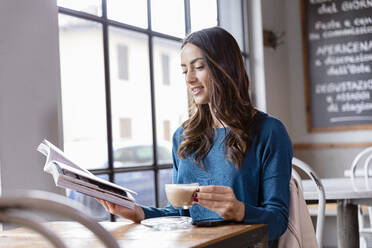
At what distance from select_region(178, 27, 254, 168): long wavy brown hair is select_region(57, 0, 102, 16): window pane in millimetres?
1016

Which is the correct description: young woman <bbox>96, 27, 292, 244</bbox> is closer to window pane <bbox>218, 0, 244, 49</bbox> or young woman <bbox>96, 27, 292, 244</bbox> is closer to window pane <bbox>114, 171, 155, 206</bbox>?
window pane <bbox>114, 171, 155, 206</bbox>

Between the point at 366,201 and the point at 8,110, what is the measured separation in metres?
1.35

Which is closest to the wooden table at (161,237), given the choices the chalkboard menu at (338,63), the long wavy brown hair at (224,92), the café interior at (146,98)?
the café interior at (146,98)

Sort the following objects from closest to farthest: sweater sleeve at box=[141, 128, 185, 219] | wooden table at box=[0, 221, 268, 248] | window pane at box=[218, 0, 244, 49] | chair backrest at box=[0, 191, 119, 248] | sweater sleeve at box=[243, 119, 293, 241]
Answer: chair backrest at box=[0, 191, 119, 248], wooden table at box=[0, 221, 268, 248], sweater sleeve at box=[243, 119, 293, 241], sweater sleeve at box=[141, 128, 185, 219], window pane at box=[218, 0, 244, 49]

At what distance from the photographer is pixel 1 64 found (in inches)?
73.7

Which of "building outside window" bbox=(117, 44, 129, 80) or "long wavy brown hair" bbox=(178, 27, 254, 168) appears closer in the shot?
"long wavy brown hair" bbox=(178, 27, 254, 168)

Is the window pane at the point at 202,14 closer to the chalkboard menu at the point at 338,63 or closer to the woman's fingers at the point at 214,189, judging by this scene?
the chalkboard menu at the point at 338,63

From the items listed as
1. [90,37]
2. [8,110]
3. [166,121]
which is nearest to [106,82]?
[90,37]

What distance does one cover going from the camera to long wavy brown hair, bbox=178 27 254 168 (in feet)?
5.15

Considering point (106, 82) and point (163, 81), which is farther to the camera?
point (163, 81)

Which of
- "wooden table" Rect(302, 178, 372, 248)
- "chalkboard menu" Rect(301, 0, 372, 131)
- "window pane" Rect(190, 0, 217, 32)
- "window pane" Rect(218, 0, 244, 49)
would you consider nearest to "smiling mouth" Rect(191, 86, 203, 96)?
"wooden table" Rect(302, 178, 372, 248)

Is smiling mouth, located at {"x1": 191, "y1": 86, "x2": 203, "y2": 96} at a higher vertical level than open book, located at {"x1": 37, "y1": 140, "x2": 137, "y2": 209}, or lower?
higher

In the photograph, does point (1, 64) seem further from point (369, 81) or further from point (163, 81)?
point (369, 81)

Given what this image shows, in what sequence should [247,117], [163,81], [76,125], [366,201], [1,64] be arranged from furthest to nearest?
[163,81], [76,125], [366,201], [1,64], [247,117]
